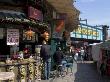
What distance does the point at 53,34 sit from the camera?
24.2 metres

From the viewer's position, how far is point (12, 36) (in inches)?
651

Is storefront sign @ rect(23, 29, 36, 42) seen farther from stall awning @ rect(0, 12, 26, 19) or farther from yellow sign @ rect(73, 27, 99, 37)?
yellow sign @ rect(73, 27, 99, 37)

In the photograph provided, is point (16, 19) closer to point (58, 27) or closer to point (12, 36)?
point (12, 36)

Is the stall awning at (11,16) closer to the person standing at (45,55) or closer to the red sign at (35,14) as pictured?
the red sign at (35,14)

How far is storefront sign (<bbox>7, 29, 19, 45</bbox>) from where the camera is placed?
1642 centimetres

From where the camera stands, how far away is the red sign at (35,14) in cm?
1758

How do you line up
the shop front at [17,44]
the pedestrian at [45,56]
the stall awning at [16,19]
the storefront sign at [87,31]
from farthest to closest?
the storefront sign at [87,31] → the pedestrian at [45,56] → the stall awning at [16,19] → the shop front at [17,44]

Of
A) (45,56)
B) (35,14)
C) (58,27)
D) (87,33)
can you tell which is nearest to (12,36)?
(35,14)

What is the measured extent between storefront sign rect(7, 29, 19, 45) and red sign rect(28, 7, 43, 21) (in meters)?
1.27

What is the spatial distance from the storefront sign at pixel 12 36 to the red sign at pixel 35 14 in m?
1.27

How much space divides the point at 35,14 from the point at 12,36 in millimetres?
2325

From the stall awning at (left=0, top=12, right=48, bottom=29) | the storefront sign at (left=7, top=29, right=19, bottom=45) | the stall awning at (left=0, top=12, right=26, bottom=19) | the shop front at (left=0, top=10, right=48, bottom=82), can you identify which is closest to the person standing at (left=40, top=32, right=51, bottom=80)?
the shop front at (left=0, top=10, right=48, bottom=82)

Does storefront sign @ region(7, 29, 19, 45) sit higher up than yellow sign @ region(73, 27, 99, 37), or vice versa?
yellow sign @ region(73, 27, 99, 37)

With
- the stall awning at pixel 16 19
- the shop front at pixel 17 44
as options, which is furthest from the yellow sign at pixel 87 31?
the stall awning at pixel 16 19
